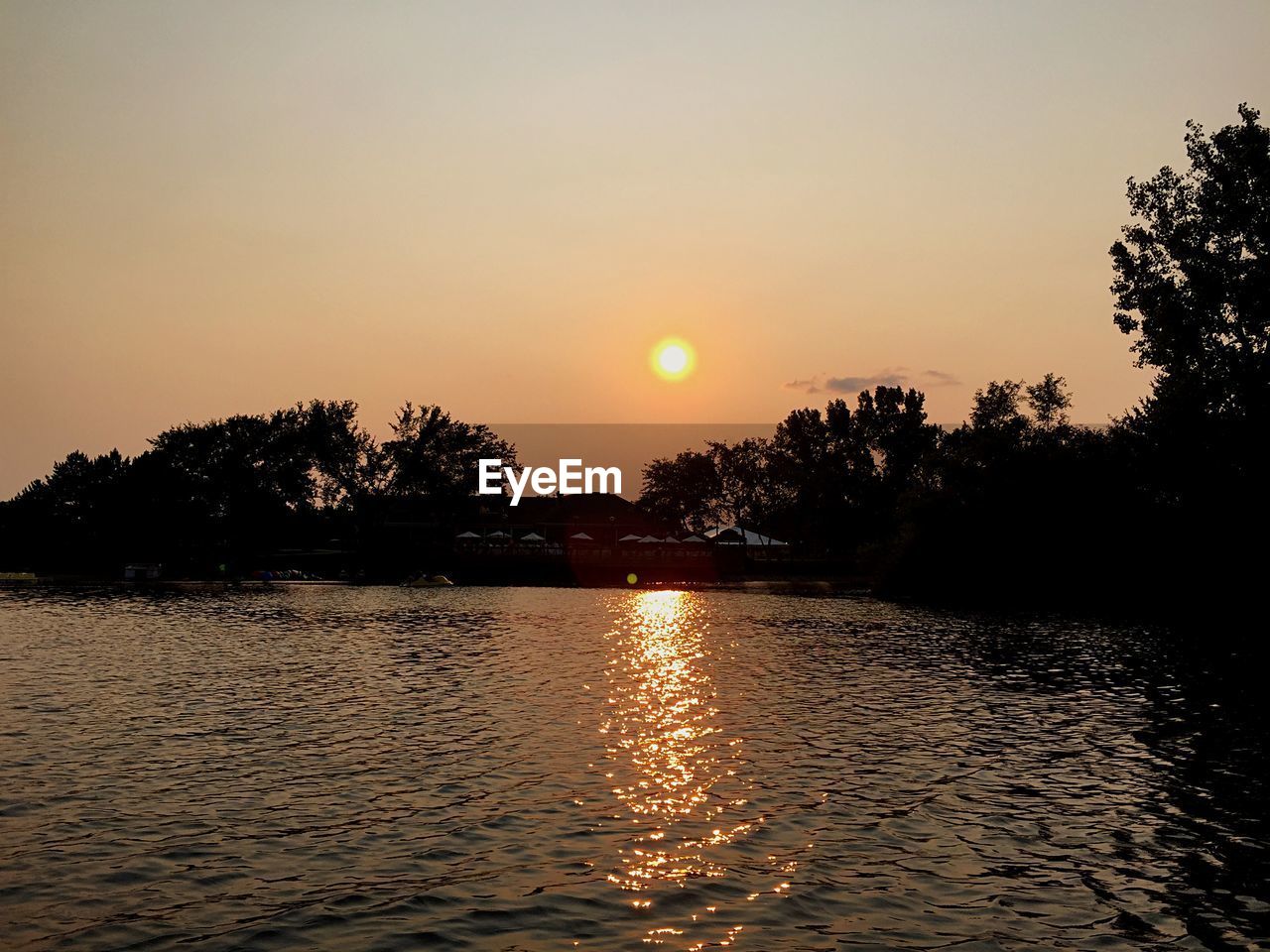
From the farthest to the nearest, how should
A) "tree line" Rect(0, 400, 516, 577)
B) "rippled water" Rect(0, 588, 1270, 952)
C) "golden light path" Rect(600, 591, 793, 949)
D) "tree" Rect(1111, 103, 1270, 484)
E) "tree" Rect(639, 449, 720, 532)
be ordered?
"tree" Rect(639, 449, 720, 532)
"tree line" Rect(0, 400, 516, 577)
"tree" Rect(1111, 103, 1270, 484)
"golden light path" Rect(600, 591, 793, 949)
"rippled water" Rect(0, 588, 1270, 952)

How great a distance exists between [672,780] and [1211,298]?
50.5 m

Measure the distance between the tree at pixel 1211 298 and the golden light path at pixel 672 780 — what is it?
34.8 metres

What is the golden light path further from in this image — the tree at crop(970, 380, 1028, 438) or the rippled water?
the tree at crop(970, 380, 1028, 438)

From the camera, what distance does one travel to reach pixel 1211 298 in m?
56.1

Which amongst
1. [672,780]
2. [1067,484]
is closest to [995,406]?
[1067,484]

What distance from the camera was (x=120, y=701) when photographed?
26516 mm

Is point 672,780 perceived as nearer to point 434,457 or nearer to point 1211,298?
point 1211,298

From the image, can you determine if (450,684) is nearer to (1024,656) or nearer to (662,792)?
(662,792)

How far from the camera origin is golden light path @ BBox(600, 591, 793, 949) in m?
13.0

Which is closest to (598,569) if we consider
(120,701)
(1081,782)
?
(120,701)

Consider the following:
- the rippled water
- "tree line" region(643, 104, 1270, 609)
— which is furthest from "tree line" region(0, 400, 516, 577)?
the rippled water

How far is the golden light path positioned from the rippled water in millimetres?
75

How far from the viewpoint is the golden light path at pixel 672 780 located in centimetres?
1298

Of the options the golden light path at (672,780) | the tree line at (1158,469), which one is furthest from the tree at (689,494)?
the golden light path at (672,780)
